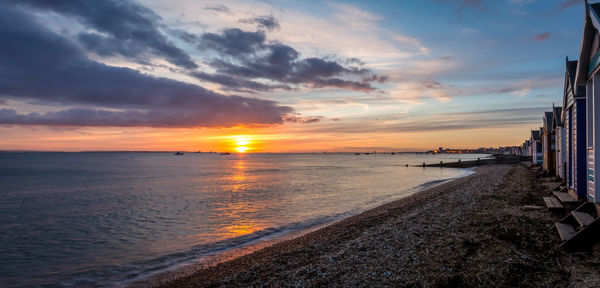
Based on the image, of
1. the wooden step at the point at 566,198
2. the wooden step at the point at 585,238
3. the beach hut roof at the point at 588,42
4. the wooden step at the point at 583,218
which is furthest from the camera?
the wooden step at the point at 566,198

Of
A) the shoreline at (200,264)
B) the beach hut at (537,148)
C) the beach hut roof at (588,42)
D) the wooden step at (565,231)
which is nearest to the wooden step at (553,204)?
the wooden step at (565,231)

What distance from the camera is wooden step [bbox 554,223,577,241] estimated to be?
308 inches

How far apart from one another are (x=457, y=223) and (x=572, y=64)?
919cm

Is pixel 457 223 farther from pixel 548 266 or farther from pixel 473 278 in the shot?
pixel 473 278

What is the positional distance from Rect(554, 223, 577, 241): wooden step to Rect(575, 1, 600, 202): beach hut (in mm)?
1384

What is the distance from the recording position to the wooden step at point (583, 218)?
26.7ft

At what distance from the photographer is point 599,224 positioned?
7.12m

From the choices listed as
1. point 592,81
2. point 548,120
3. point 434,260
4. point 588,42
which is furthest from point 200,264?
point 548,120

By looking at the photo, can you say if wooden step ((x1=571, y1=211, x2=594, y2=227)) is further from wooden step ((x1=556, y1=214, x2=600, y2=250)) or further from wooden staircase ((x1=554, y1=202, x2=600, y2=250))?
wooden step ((x1=556, y1=214, x2=600, y2=250))

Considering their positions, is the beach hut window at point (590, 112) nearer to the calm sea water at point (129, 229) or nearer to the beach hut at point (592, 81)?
the beach hut at point (592, 81)

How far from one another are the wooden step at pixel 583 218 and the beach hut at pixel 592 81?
710 millimetres

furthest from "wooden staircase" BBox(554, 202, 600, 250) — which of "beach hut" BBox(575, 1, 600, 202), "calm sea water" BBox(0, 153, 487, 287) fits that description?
"calm sea water" BBox(0, 153, 487, 287)

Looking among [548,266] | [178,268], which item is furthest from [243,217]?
[548,266]

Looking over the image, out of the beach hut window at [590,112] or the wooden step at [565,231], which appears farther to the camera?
the beach hut window at [590,112]
